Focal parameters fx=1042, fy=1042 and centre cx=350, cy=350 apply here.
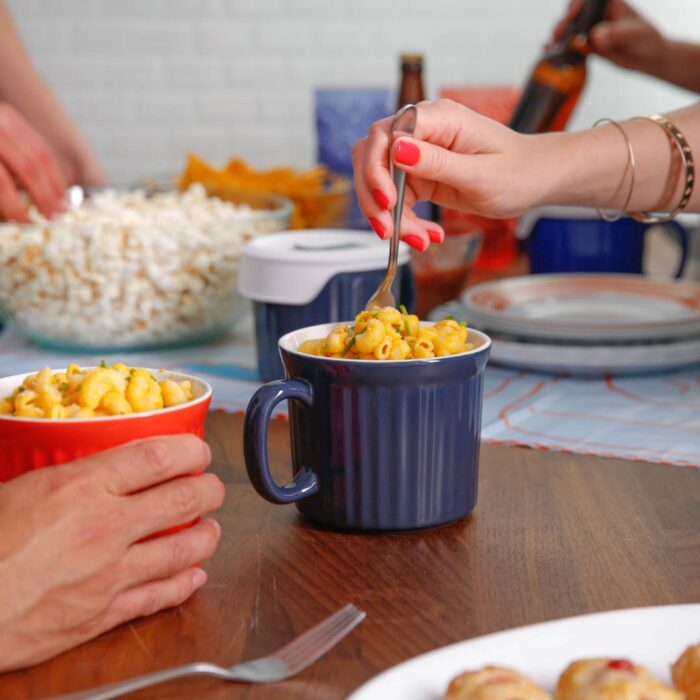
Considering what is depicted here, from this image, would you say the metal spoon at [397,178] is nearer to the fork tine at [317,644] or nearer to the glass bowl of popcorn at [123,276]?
the fork tine at [317,644]

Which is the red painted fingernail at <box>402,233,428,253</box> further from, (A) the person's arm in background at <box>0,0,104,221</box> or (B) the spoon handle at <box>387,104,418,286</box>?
(A) the person's arm in background at <box>0,0,104,221</box>

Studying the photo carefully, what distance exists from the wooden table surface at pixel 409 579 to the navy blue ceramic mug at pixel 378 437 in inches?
0.9

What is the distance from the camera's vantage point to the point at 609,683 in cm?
50

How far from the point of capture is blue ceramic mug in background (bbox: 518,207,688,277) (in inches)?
65.2

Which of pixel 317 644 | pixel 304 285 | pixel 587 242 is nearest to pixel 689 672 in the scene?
pixel 317 644

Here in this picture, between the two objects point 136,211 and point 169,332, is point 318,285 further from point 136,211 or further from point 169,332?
point 136,211

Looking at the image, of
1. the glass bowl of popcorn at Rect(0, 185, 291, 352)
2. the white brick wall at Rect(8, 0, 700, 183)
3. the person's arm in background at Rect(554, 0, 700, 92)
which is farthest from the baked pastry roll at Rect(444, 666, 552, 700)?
the white brick wall at Rect(8, 0, 700, 183)

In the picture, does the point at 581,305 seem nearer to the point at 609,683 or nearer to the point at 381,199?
the point at 381,199

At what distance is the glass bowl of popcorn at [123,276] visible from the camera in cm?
135

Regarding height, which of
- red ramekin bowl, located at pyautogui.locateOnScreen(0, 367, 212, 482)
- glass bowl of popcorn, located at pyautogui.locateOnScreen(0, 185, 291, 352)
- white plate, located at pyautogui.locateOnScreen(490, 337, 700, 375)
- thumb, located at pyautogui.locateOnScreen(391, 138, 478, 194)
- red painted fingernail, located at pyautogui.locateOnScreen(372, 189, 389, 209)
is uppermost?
thumb, located at pyautogui.locateOnScreen(391, 138, 478, 194)

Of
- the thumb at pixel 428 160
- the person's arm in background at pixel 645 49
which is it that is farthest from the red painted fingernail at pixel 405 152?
the person's arm in background at pixel 645 49

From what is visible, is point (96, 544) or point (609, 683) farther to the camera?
point (96, 544)

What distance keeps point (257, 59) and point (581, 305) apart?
8.03ft

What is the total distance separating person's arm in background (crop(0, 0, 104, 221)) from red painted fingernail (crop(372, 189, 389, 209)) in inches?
27.5
